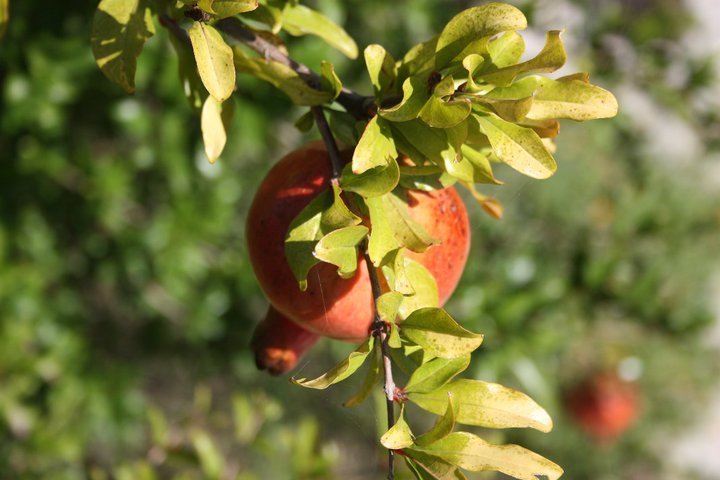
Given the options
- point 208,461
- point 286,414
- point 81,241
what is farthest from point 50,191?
point 286,414

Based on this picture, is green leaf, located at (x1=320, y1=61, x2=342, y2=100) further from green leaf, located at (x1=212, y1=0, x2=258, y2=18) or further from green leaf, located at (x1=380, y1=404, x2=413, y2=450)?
green leaf, located at (x1=380, y1=404, x2=413, y2=450)

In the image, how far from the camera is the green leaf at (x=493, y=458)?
33cm

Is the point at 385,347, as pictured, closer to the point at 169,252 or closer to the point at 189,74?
the point at 189,74

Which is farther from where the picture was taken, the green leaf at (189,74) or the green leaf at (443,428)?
the green leaf at (189,74)

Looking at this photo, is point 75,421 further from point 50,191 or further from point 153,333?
point 50,191

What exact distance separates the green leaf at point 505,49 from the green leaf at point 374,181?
0.23 ft

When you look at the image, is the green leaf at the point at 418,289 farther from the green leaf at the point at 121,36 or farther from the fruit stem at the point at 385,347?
the green leaf at the point at 121,36

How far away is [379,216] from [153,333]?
0.93 meters

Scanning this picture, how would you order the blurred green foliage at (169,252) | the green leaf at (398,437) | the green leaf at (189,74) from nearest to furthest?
the green leaf at (398,437), the green leaf at (189,74), the blurred green foliage at (169,252)

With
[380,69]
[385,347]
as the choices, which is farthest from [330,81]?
[385,347]

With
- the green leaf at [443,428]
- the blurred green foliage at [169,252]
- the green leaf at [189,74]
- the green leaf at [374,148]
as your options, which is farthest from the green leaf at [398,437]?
the blurred green foliage at [169,252]

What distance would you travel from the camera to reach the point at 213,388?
6.70 ft

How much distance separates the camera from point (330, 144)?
15.8 inches

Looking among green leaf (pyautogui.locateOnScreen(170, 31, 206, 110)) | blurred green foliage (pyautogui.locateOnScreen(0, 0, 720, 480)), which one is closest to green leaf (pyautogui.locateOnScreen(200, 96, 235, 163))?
green leaf (pyautogui.locateOnScreen(170, 31, 206, 110))
